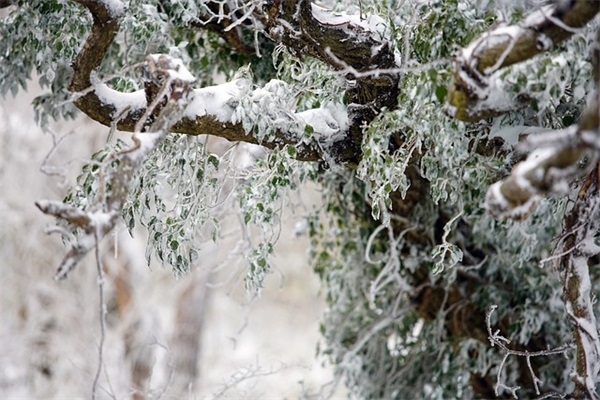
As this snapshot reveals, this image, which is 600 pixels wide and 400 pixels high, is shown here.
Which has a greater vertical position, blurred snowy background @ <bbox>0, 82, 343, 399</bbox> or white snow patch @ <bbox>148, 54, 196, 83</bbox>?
white snow patch @ <bbox>148, 54, 196, 83</bbox>

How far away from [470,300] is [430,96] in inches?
79.1

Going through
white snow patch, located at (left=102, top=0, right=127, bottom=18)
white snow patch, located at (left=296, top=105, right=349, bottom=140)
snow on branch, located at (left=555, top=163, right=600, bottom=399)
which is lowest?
snow on branch, located at (left=555, top=163, right=600, bottom=399)

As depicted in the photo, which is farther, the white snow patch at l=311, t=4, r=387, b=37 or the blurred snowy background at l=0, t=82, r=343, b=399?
the blurred snowy background at l=0, t=82, r=343, b=399

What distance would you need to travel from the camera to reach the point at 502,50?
1875 mm

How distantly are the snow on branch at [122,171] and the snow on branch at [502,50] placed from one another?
2.67ft

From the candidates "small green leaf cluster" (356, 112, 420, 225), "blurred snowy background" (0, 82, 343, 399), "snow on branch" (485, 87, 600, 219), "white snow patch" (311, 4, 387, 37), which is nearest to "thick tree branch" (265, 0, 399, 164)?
"white snow patch" (311, 4, 387, 37)

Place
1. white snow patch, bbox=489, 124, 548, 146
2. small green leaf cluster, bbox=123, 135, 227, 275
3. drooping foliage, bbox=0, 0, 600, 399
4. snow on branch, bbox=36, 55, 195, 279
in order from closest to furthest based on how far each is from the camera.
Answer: snow on branch, bbox=36, 55, 195, 279 → drooping foliage, bbox=0, 0, 600, 399 → white snow patch, bbox=489, 124, 548, 146 → small green leaf cluster, bbox=123, 135, 227, 275

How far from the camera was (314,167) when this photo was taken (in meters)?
3.29

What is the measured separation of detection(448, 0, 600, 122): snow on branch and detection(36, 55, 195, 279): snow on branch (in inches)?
32.0

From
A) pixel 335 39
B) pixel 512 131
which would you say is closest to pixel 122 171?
pixel 335 39

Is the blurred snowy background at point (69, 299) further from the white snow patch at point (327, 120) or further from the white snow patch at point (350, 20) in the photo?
the white snow patch at point (350, 20)

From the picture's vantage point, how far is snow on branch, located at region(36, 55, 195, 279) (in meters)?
1.78

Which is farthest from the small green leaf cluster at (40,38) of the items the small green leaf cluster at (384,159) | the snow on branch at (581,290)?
the snow on branch at (581,290)

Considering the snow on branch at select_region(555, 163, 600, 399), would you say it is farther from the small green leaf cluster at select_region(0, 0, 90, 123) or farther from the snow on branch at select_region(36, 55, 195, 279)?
the small green leaf cluster at select_region(0, 0, 90, 123)
